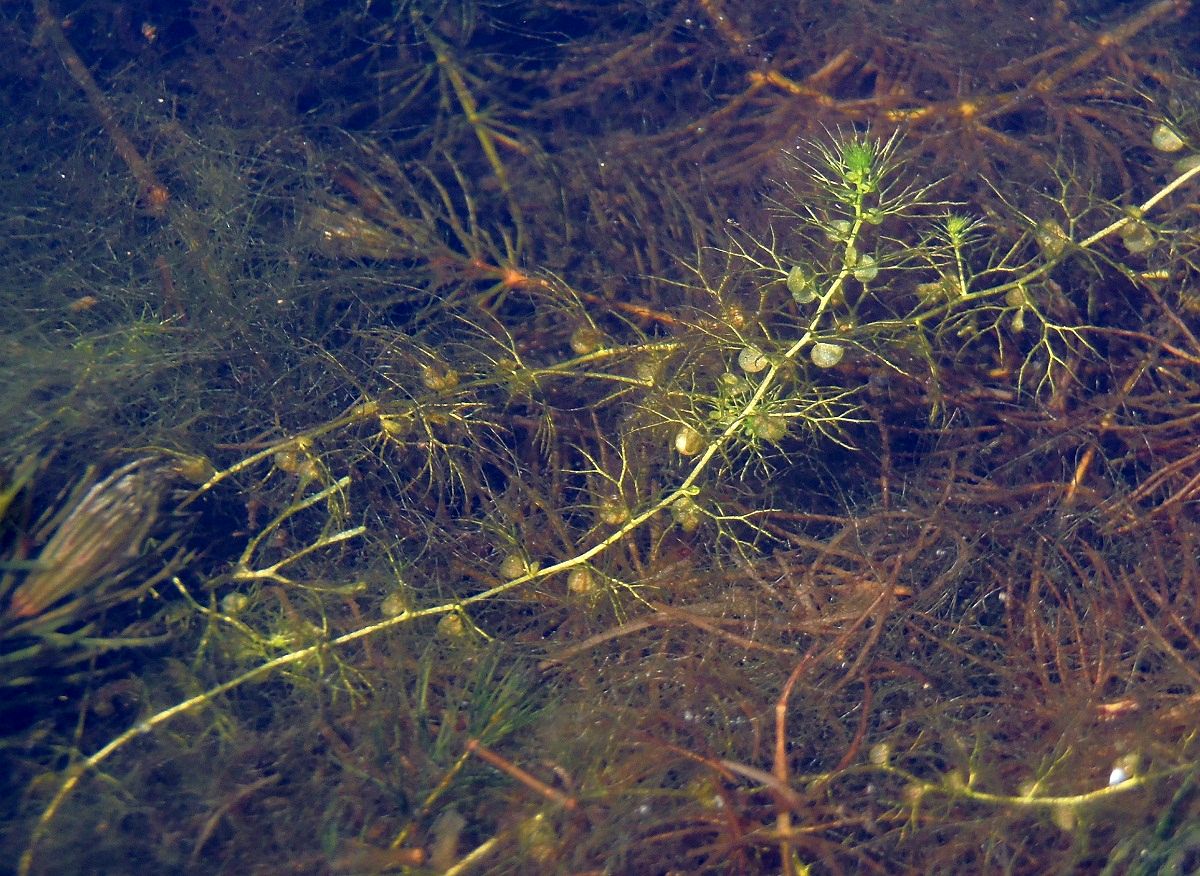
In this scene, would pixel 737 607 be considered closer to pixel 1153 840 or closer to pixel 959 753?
pixel 959 753

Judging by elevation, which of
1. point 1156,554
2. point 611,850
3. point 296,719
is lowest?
point 1156,554

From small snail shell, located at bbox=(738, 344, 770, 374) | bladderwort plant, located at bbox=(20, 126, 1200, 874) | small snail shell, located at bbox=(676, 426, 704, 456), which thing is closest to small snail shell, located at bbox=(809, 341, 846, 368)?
bladderwort plant, located at bbox=(20, 126, 1200, 874)

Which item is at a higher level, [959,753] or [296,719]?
[296,719]

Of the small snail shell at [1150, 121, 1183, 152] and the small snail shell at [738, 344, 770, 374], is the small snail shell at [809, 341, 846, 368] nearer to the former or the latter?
the small snail shell at [738, 344, 770, 374]

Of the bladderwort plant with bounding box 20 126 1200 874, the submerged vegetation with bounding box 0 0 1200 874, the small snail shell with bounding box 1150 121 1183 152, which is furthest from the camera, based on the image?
the small snail shell with bounding box 1150 121 1183 152

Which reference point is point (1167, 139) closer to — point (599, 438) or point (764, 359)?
point (764, 359)

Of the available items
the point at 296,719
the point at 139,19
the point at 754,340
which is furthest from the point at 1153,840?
the point at 139,19

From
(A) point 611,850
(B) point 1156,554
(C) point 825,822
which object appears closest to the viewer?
(A) point 611,850
